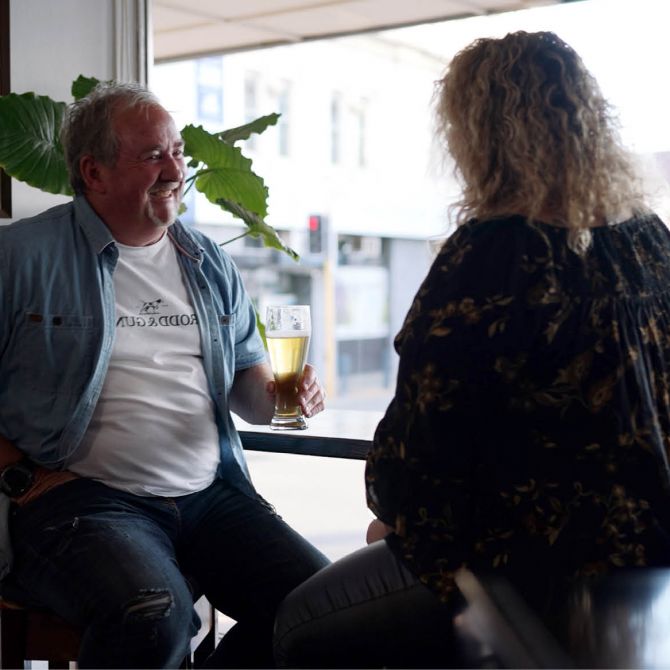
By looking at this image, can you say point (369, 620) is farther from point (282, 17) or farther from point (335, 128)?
point (335, 128)

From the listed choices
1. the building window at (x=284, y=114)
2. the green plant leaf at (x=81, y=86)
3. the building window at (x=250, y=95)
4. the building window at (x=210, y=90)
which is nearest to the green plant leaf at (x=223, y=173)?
the green plant leaf at (x=81, y=86)

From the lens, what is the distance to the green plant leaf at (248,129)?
2881mm

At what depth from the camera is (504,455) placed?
1.29 meters

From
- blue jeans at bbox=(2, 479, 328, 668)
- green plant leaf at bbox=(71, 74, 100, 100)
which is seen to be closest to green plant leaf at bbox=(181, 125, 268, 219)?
green plant leaf at bbox=(71, 74, 100, 100)

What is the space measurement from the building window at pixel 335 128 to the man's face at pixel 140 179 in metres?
15.6

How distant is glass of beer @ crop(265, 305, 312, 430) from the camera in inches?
74.0

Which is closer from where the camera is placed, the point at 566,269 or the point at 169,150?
the point at 566,269

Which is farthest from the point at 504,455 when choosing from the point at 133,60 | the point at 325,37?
the point at 325,37

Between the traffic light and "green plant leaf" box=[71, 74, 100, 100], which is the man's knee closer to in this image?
"green plant leaf" box=[71, 74, 100, 100]

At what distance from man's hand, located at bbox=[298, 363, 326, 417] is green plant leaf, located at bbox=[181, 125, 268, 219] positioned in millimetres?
930

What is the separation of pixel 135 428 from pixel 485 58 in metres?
0.89

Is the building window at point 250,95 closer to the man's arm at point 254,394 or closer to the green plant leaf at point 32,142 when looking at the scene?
the green plant leaf at point 32,142

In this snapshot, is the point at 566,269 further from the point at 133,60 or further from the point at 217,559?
the point at 133,60

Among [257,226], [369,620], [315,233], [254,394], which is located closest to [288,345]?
[254,394]
